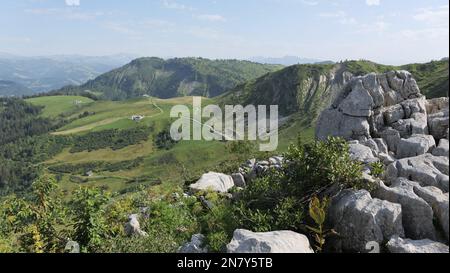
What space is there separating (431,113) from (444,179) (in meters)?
17.4

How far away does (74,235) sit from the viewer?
19.6 m

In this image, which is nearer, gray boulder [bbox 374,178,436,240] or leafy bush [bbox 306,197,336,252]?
gray boulder [bbox 374,178,436,240]

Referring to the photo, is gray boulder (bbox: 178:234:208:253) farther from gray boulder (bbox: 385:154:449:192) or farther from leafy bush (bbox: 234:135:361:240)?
gray boulder (bbox: 385:154:449:192)

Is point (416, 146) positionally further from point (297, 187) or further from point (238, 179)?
point (238, 179)

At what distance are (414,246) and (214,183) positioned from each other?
71.8 ft

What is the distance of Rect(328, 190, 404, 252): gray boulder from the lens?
54.7 ft

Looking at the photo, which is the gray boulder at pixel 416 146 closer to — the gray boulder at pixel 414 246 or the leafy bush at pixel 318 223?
the leafy bush at pixel 318 223

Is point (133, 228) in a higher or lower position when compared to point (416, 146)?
lower

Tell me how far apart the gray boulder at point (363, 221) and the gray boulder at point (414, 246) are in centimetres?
90

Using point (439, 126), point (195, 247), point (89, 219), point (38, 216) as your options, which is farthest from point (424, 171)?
point (38, 216)

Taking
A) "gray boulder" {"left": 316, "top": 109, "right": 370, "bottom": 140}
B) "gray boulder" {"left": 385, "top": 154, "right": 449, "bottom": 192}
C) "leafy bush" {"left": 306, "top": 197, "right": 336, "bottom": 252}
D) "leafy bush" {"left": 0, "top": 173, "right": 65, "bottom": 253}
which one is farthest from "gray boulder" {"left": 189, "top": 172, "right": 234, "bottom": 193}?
"gray boulder" {"left": 385, "top": 154, "right": 449, "bottom": 192}

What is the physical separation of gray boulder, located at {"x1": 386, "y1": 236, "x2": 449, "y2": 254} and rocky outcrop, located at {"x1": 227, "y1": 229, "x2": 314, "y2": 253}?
324 centimetres

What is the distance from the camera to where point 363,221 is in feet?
55.9
